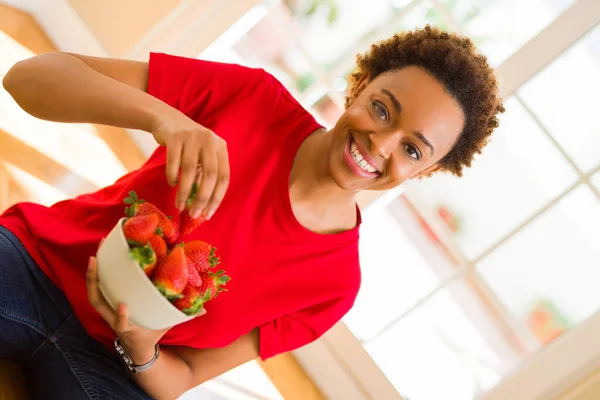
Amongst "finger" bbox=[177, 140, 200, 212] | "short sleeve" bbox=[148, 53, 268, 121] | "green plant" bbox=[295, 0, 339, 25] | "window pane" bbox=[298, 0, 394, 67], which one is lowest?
"finger" bbox=[177, 140, 200, 212]

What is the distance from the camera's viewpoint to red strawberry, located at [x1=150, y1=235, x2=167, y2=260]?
812mm

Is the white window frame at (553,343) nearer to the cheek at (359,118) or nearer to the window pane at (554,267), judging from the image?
the window pane at (554,267)

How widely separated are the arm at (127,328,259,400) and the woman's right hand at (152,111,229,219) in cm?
39

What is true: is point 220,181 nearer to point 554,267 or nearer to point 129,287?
point 129,287

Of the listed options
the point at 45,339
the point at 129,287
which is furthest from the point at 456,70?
the point at 45,339

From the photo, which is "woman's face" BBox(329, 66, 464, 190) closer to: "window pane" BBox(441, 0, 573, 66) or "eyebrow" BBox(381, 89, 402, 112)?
"eyebrow" BBox(381, 89, 402, 112)

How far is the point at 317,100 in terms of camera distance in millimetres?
2123

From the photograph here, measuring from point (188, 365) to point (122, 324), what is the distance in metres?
0.37

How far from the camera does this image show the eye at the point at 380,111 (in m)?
1.08

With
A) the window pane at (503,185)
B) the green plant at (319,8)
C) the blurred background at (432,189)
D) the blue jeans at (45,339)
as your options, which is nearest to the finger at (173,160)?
the blue jeans at (45,339)

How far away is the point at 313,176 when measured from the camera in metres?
1.17

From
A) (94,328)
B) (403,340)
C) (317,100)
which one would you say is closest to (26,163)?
(94,328)

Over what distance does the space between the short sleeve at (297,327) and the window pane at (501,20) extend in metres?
1.09

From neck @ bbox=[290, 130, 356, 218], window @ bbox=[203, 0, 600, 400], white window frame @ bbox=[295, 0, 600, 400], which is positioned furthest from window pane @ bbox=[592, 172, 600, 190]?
neck @ bbox=[290, 130, 356, 218]
